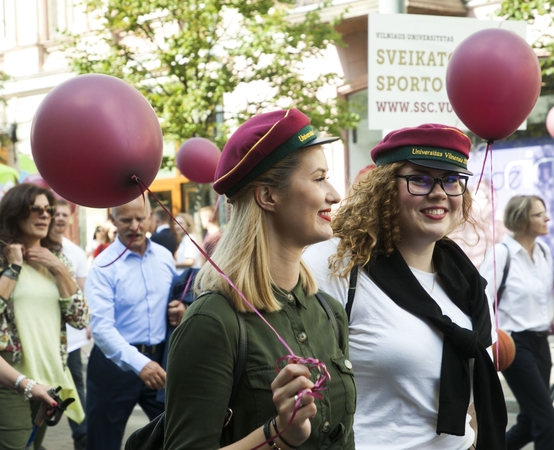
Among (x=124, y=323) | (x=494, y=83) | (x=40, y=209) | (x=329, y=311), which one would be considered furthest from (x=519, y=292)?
(x=329, y=311)

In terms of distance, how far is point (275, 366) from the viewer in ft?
7.37

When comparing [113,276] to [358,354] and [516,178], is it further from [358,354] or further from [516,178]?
[516,178]

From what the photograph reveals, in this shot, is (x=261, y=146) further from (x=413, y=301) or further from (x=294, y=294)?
(x=413, y=301)

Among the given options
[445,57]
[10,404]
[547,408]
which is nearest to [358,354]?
[10,404]

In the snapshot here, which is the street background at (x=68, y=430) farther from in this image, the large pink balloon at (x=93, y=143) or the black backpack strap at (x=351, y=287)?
the large pink balloon at (x=93, y=143)

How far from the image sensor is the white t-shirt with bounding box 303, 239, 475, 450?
3.08 m

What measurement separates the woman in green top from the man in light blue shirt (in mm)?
3153

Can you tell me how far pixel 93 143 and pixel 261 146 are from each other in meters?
0.48

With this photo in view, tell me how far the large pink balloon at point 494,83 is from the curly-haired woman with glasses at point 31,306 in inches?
99.0

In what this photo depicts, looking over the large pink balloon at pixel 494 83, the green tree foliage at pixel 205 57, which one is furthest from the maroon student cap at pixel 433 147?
the green tree foliage at pixel 205 57

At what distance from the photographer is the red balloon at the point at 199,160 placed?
776cm

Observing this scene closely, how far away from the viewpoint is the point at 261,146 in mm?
2484

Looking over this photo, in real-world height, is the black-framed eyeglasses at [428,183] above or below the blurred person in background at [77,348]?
above

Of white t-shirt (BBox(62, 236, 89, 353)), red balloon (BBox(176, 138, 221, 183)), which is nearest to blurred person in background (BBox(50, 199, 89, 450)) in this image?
white t-shirt (BBox(62, 236, 89, 353))
